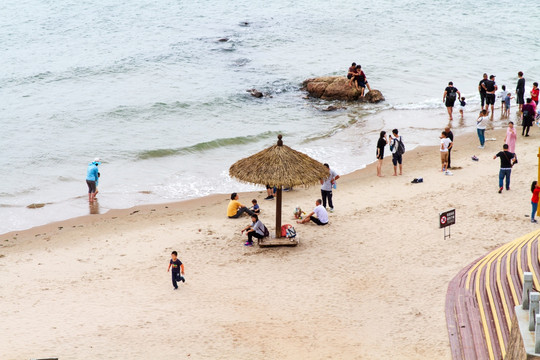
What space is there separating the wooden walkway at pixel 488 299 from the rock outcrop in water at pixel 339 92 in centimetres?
1725

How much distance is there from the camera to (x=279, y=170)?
532 inches

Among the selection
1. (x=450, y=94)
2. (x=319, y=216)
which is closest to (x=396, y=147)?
(x=319, y=216)

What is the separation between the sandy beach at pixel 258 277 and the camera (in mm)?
10461

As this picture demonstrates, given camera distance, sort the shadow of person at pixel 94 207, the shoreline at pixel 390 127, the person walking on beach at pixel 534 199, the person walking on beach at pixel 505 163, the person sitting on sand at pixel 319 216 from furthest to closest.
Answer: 1. the shadow of person at pixel 94 207
2. the shoreline at pixel 390 127
3. the person walking on beach at pixel 505 163
4. the person sitting on sand at pixel 319 216
5. the person walking on beach at pixel 534 199

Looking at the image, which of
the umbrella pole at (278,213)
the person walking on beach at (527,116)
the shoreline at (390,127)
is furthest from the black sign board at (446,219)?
the person walking on beach at (527,116)

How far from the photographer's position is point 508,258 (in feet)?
36.4

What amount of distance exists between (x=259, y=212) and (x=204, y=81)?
1674 centimetres

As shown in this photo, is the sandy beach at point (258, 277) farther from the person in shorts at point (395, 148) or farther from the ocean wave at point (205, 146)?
the ocean wave at point (205, 146)

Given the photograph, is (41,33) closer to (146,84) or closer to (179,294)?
(146,84)

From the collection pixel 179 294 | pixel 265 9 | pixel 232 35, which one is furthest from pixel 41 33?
pixel 179 294

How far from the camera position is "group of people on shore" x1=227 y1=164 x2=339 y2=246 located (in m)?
14.3

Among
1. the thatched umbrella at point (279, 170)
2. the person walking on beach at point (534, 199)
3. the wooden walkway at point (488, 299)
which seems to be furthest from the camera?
the person walking on beach at point (534, 199)

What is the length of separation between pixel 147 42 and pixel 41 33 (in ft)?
23.8

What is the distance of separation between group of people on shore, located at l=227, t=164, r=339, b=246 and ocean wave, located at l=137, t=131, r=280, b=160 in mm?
6703
